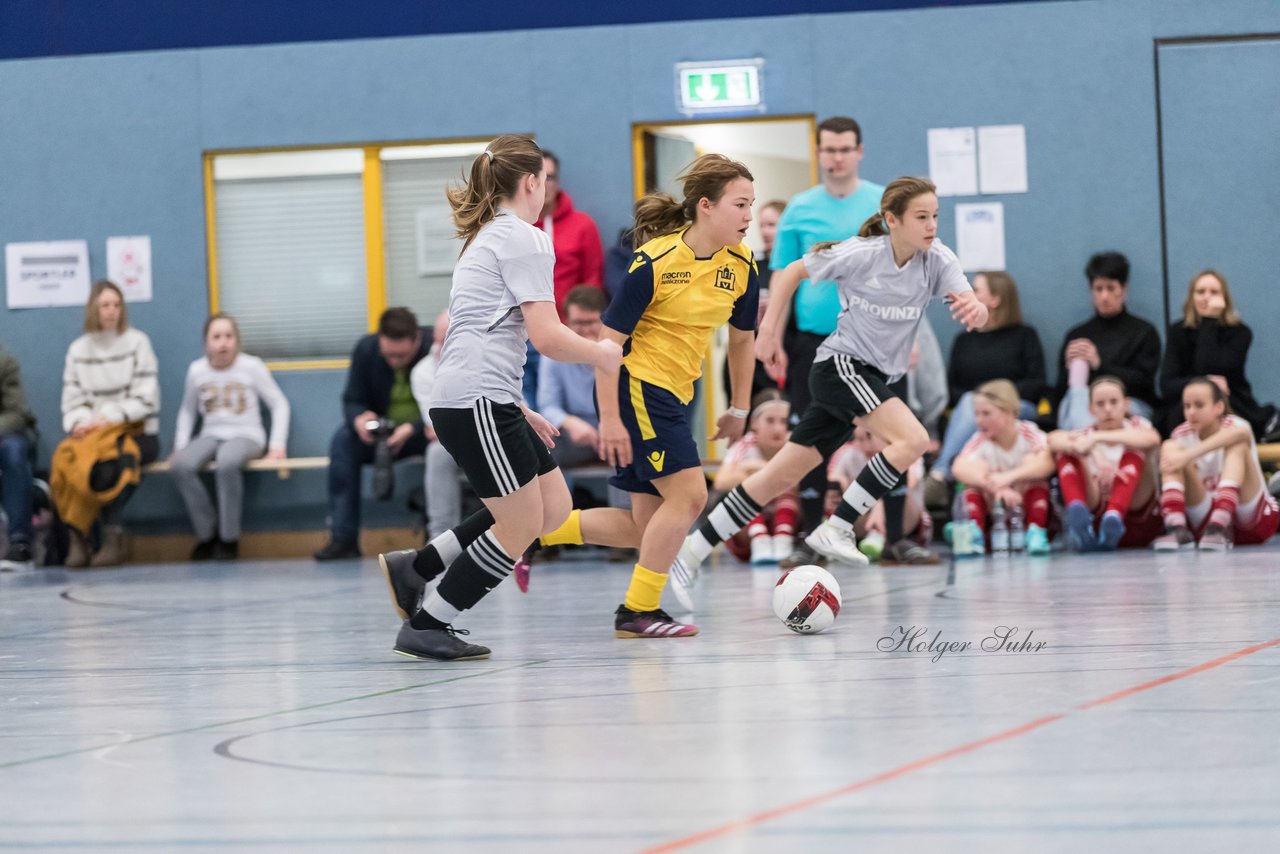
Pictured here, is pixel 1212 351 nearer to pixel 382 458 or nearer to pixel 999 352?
pixel 999 352

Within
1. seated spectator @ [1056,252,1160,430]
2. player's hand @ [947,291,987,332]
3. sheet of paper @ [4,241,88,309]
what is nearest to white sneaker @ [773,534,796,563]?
seated spectator @ [1056,252,1160,430]

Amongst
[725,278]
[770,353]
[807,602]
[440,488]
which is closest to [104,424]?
[440,488]

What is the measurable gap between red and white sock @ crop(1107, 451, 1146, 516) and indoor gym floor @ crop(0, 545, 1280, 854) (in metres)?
2.48

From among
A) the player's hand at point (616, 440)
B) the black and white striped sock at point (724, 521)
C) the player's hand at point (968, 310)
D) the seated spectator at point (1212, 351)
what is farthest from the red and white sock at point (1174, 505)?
the player's hand at point (616, 440)

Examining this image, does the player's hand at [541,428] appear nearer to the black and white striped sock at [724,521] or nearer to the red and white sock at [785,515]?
the black and white striped sock at [724,521]

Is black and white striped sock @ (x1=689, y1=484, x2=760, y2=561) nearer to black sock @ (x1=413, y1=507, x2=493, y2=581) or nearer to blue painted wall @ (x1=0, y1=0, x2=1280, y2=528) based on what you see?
black sock @ (x1=413, y1=507, x2=493, y2=581)

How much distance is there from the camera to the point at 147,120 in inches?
449

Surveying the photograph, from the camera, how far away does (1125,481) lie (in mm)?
8961

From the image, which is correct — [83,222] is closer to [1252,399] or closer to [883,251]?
[883,251]

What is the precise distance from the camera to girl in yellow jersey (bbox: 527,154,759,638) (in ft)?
17.8

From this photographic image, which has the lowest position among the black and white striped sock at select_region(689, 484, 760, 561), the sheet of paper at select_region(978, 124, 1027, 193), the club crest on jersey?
the black and white striped sock at select_region(689, 484, 760, 561)

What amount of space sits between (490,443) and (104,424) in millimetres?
6768

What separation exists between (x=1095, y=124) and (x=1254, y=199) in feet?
3.62

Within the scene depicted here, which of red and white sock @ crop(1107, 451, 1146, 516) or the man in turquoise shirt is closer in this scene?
the man in turquoise shirt
